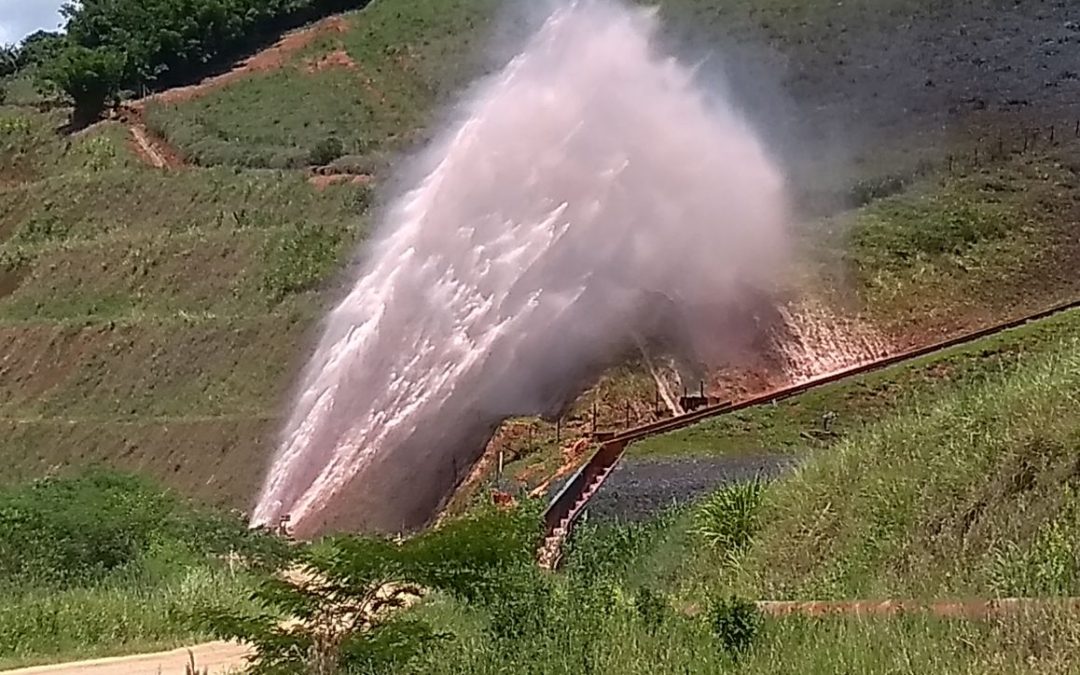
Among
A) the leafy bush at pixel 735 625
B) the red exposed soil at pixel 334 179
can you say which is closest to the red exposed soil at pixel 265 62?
the red exposed soil at pixel 334 179

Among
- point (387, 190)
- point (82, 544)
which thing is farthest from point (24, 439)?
point (82, 544)

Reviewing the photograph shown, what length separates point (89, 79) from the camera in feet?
256

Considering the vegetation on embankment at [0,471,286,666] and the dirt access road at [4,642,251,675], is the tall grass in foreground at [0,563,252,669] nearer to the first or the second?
the vegetation on embankment at [0,471,286,666]

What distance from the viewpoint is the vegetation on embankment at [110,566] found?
668 inches

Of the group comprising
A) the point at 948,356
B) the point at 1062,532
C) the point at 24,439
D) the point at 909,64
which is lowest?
the point at 1062,532

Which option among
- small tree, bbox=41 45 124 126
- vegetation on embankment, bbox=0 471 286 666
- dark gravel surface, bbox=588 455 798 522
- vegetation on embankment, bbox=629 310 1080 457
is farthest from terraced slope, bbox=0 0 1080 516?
vegetation on embankment, bbox=0 471 286 666

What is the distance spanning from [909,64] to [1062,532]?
4381 cm

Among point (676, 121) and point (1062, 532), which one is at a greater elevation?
point (676, 121)

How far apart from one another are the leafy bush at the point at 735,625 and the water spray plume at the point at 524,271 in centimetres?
1439

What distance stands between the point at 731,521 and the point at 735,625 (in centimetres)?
530

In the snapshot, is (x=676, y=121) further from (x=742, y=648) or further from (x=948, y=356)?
(x=742, y=648)

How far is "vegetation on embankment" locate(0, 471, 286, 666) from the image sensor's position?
55.7 feet

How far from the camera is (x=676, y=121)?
29.5 meters

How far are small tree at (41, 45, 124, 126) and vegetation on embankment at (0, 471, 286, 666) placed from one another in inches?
2057
